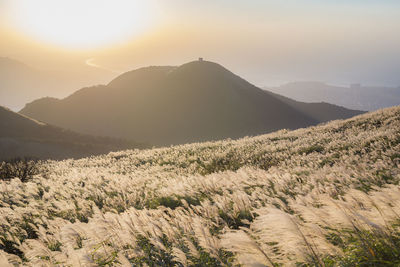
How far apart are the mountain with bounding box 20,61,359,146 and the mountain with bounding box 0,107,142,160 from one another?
123 feet

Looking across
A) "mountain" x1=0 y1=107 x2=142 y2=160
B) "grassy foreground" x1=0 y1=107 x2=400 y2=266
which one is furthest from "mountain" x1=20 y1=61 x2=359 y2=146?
"grassy foreground" x1=0 y1=107 x2=400 y2=266

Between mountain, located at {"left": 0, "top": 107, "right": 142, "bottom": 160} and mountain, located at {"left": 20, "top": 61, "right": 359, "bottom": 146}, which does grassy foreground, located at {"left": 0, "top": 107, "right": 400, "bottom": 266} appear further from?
mountain, located at {"left": 20, "top": 61, "right": 359, "bottom": 146}

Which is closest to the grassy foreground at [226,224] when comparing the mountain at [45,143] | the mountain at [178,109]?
the mountain at [45,143]

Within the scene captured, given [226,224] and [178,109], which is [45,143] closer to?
[226,224]

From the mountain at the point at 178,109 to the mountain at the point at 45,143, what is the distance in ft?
123

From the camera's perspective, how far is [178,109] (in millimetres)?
125500

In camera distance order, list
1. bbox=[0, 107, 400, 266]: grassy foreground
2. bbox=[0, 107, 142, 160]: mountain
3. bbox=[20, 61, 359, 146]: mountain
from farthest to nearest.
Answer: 1. bbox=[20, 61, 359, 146]: mountain
2. bbox=[0, 107, 142, 160]: mountain
3. bbox=[0, 107, 400, 266]: grassy foreground

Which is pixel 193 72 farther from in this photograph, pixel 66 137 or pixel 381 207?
pixel 381 207

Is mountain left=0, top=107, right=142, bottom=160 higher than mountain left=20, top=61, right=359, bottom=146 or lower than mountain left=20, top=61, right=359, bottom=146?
lower

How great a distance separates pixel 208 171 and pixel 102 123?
366 feet

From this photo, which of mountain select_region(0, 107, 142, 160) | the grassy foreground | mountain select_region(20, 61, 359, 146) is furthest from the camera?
mountain select_region(20, 61, 359, 146)

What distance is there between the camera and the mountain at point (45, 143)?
49.6 meters

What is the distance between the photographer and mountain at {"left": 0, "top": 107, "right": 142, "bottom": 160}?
1951 inches

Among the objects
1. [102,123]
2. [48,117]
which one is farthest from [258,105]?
[48,117]
